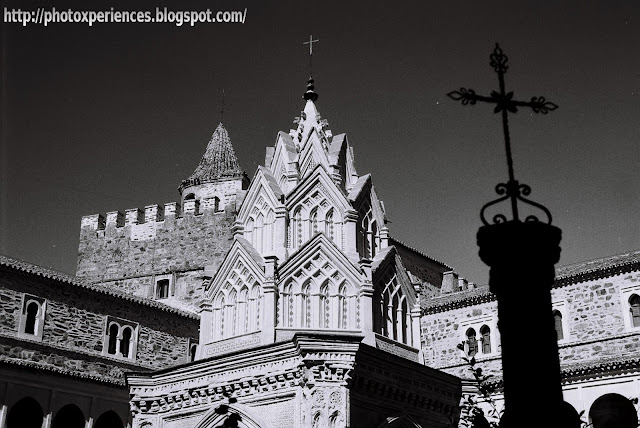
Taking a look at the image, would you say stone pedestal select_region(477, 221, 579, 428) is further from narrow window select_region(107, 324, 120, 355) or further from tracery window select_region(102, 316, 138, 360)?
narrow window select_region(107, 324, 120, 355)

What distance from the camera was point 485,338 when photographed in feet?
91.6

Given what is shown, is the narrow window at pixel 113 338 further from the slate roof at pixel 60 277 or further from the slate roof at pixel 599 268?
the slate roof at pixel 599 268

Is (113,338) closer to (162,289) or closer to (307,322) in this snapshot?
(162,289)

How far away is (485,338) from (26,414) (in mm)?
15732

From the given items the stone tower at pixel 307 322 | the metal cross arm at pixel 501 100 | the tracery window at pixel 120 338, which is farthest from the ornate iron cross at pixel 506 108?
the tracery window at pixel 120 338

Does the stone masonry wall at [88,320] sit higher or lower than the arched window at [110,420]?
higher

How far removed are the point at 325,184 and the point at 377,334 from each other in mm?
4014

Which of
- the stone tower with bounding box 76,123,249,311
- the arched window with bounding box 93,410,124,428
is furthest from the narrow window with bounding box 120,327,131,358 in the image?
the stone tower with bounding box 76,123,249,311

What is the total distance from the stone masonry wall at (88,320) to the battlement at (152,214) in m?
8.54

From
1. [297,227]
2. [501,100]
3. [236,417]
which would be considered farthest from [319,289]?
[501,100]

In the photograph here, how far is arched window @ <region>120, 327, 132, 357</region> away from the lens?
1122 inches

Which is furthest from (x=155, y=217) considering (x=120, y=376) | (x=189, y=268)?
(x=120, y=376)

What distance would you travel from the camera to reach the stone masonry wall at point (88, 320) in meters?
25.4

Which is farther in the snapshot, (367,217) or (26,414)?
(26,414)
